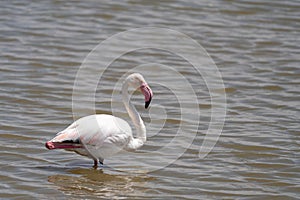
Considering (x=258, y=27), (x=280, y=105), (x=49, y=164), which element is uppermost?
(x=258, y=27)

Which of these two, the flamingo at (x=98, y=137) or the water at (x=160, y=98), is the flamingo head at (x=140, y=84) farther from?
the water at (x=160, y=98)

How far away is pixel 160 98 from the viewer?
375 inches

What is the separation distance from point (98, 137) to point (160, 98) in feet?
8.49

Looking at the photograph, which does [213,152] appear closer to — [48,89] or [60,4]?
[48,89]

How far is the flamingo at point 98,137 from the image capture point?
6.94 metres

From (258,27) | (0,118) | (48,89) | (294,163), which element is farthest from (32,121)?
(258,27)

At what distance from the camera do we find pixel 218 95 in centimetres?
965

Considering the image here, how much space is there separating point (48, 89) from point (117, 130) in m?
2.68

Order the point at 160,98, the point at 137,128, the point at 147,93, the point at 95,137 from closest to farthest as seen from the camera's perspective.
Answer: the point at 95,137 < the point at 147,93 < the point at 137,128 < the point at 160,98

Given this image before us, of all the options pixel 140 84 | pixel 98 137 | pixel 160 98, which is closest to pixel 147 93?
pixel 140 84

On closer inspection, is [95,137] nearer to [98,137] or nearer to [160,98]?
[98,137]

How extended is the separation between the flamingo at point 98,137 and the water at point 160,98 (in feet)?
0.82

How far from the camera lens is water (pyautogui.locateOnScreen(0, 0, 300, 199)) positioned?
6.98 metres

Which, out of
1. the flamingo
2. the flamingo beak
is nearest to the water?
the flamingo
